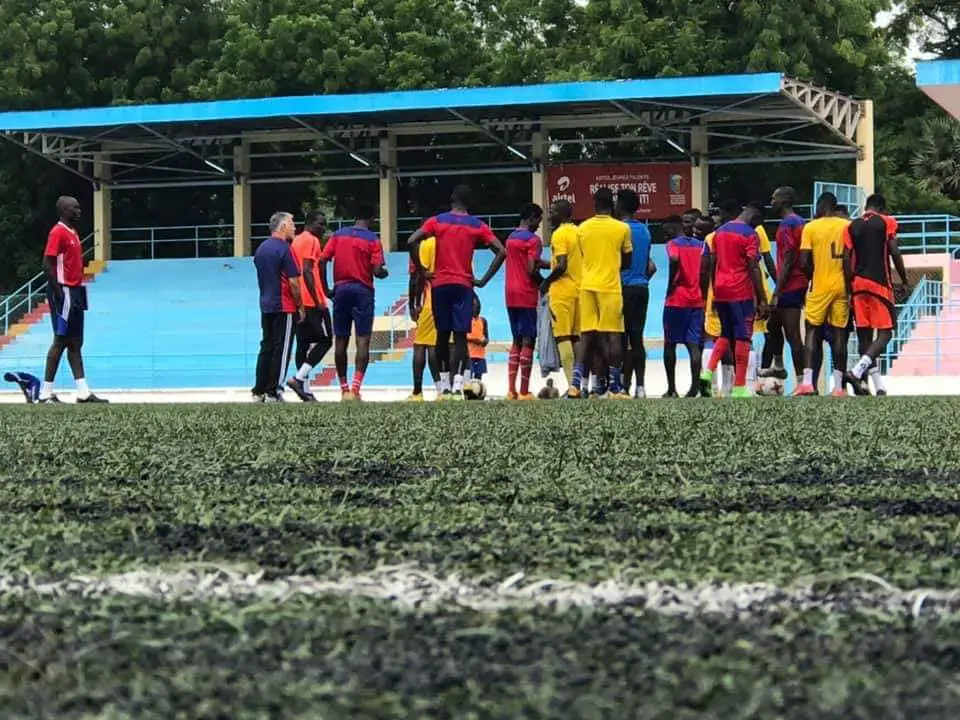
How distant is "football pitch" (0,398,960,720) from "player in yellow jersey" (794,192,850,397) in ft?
25.4

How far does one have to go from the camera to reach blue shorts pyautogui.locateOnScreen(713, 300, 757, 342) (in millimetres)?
13297

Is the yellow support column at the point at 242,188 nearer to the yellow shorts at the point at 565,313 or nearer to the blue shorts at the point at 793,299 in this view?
the yellow shorts at the point at 565,313

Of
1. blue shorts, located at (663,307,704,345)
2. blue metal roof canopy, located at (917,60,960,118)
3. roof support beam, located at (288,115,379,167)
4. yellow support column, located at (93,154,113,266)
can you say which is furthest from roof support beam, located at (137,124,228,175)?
blue shorts, located at (663,307,704,345)

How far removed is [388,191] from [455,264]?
2228cm

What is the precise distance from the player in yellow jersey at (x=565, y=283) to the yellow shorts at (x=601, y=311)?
Answer: 0.24 m

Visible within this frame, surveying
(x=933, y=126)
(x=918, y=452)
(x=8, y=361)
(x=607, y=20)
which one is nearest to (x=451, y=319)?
(x=918, y=452)

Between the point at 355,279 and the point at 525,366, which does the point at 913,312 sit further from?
the point at 355,279

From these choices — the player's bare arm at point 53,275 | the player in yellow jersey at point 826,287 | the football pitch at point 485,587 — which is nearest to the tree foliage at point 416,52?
the player in yellow jersey at point 826,287

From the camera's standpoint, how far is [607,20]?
38438 millimetres

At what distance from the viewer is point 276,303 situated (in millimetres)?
13023

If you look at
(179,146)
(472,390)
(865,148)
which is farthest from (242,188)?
(472,390)

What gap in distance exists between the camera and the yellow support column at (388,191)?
34.4m

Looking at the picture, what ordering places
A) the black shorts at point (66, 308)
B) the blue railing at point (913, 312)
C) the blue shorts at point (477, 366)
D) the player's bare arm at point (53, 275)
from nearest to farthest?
the player's bare arm at point (53, 275) < the black shorts at point (66, 308) < the blue shorts at point (477, 366) < the blue railing at point (913, 312)

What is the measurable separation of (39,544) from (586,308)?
31.8ft
